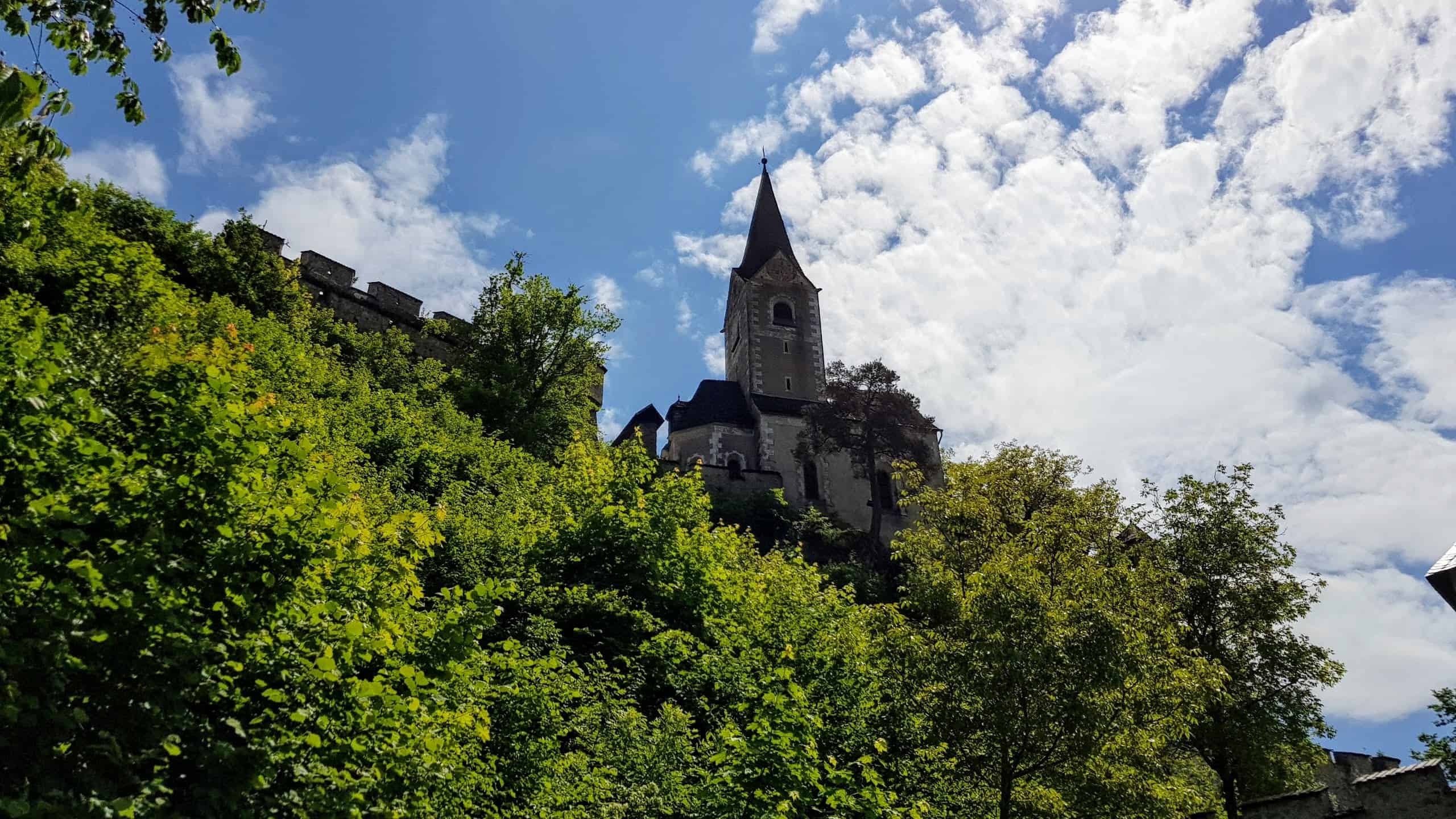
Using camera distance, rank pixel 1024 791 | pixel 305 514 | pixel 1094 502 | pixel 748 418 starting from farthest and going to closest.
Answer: pixel 748 418
pixel 1094 502
pixel 1024 791
pixel 305 514

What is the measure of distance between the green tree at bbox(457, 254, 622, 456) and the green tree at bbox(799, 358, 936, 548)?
14.3m

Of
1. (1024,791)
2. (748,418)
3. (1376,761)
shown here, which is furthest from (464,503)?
(748,418)

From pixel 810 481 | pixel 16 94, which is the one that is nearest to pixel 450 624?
pixel 16 94

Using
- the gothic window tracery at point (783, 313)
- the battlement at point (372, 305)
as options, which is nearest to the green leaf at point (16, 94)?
the battlement at point (372, 305)

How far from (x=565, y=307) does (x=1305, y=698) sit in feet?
89.9

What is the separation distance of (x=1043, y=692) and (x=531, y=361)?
1029 inches

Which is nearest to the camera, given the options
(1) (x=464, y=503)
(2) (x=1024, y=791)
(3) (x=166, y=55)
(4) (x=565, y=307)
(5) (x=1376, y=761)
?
(3) (x=166, y=55)

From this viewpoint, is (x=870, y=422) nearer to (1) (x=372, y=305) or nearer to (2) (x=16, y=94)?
(1) (x=372, y=305)

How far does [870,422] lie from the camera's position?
45.5 m

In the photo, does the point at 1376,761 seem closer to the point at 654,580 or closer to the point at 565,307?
the point at 654,580

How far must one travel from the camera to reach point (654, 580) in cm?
1597

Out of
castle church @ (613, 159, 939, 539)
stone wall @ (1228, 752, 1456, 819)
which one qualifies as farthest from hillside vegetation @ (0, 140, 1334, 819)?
castle church @ (613, 159, 939, 539)

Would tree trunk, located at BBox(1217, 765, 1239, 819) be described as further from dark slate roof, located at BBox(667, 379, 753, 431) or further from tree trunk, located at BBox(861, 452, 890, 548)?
dark slate roof, located at BBox(667, 379, 753, 431)

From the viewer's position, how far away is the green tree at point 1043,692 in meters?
11.9
